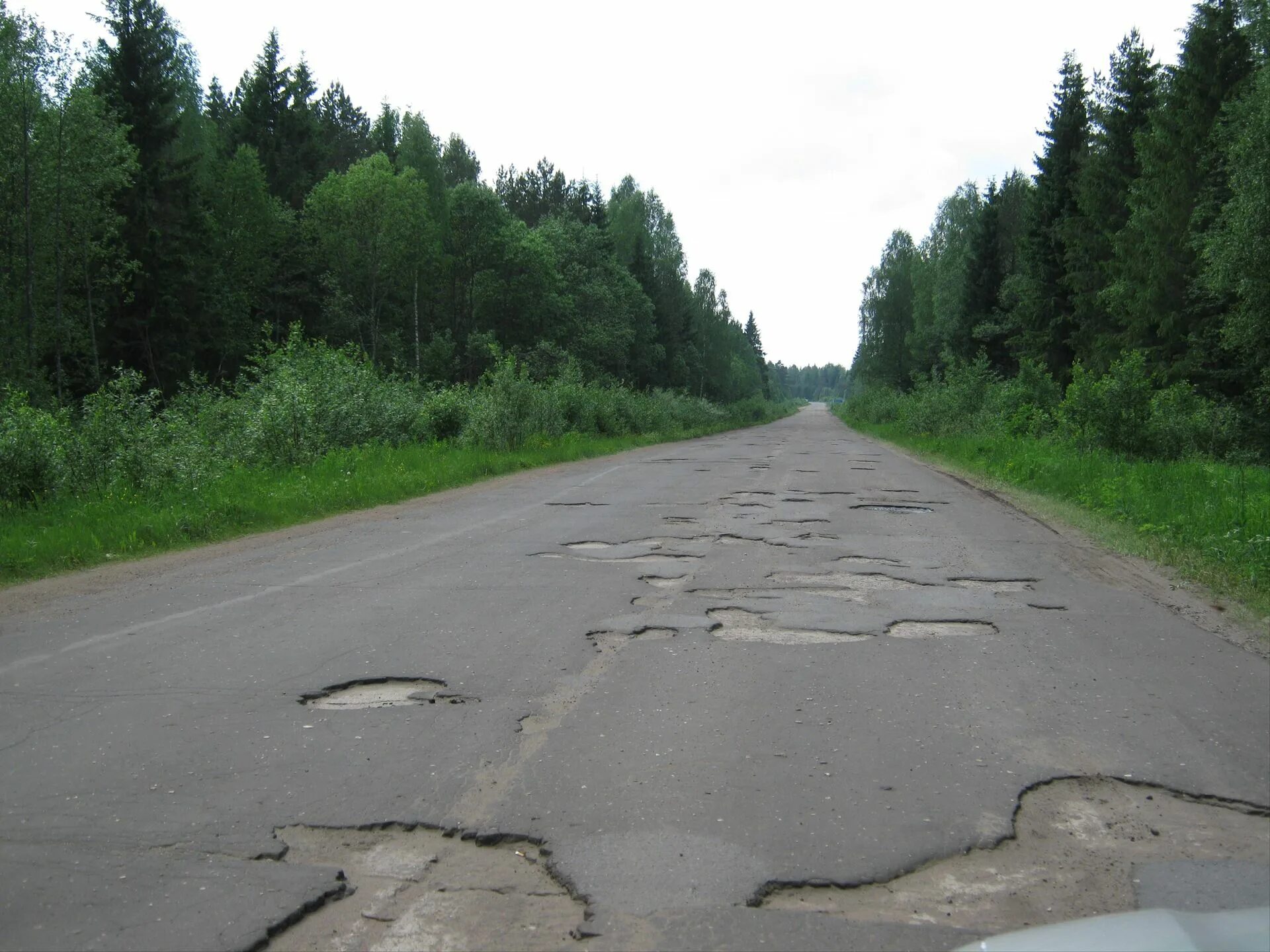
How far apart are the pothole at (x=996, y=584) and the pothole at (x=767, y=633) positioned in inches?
85.4

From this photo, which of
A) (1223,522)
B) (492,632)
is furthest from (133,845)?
(1223,522)

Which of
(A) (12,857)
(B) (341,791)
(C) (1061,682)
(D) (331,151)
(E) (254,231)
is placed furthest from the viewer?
(D) (331,151)

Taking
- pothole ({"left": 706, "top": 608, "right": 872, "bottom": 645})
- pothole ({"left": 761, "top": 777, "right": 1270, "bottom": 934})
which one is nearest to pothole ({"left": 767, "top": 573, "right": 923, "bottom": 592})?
pothole ({"left": 706, "top": 608, "right": 872, "bottom": 645})

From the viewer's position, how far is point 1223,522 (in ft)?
33.0

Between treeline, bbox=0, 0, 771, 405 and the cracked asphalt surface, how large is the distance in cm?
1939

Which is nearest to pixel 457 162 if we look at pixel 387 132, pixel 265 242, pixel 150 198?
pixel 387 132

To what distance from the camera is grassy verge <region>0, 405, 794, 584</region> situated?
9.53 metres

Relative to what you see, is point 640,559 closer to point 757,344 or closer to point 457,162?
point 457,162

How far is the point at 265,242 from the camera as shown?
46.7m

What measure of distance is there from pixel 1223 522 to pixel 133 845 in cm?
1052

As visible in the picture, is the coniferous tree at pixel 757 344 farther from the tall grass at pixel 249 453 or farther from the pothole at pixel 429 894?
the pothole at pixel 429 894

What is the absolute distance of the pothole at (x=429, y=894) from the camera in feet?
9.12

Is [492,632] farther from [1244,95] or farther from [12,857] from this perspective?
[1244,95]

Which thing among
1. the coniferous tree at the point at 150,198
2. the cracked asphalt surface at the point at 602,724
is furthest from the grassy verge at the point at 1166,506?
the coniferous tree at the point at 150,198
